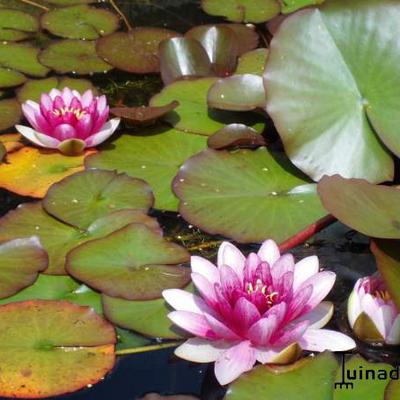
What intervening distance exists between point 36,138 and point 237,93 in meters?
0.63

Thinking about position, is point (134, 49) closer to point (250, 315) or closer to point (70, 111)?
point (70, 111)

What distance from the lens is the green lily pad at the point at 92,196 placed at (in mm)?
2027

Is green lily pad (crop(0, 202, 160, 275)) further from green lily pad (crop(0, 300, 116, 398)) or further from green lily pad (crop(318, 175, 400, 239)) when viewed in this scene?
green lily pad (crop(318, 175, 400, 239))

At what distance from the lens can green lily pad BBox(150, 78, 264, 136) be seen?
95.7 inches

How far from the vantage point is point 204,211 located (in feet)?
6.61

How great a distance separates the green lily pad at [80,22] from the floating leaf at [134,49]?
0.49 feet

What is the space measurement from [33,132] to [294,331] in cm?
116

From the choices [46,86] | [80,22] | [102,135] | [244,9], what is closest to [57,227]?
[102,135]

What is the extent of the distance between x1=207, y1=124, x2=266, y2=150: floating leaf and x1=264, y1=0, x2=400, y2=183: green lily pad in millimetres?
159

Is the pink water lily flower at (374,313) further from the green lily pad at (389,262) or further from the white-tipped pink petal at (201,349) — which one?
the white-tipped pink petal at (201,349)

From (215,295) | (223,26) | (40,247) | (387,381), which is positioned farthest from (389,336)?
(223,26)

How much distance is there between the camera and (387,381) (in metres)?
1.48

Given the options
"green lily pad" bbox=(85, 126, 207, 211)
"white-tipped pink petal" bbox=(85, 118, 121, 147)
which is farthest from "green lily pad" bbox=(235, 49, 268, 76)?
"white-tipped pink petal" bbox=(85, 118, 121, 147)

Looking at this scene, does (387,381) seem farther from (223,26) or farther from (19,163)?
(223,26)
